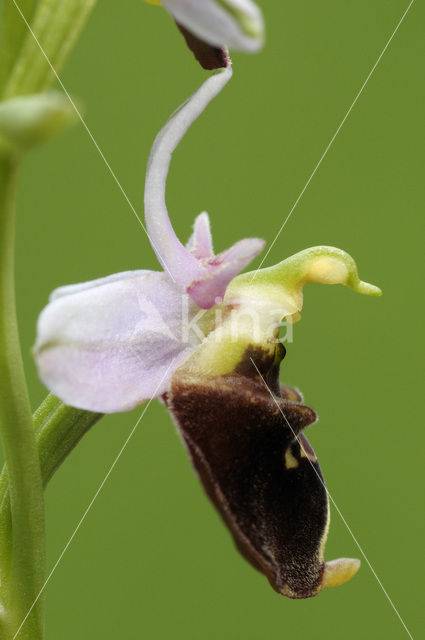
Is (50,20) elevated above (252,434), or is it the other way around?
(50,20)

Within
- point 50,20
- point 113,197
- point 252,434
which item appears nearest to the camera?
point 50,20

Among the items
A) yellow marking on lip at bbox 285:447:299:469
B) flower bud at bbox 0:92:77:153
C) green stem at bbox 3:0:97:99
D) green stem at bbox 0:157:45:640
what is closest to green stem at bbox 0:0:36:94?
green stem at bbox 3:0:97:99

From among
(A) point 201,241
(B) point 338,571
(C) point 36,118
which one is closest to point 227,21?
(C) point 36,118

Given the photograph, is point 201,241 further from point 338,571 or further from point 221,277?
point 338,571

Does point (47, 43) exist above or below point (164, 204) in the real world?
above

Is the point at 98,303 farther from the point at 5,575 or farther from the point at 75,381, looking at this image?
the point at 5,575

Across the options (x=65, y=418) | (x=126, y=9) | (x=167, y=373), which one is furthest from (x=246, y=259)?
(x=126, y=9)
